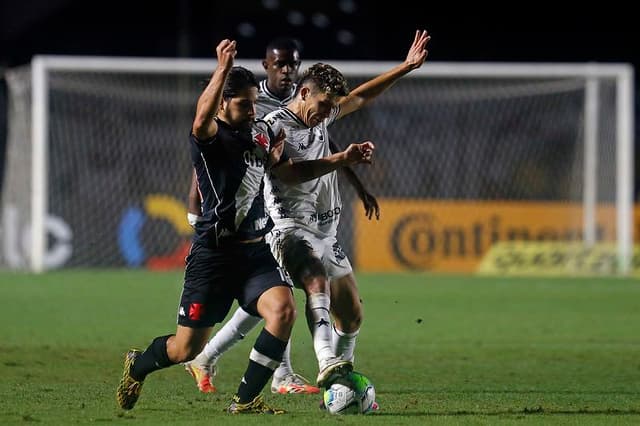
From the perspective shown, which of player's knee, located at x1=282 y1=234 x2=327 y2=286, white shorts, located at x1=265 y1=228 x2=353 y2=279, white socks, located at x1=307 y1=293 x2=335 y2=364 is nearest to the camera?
white socks, located at x1=307 y1=293 x2=335 y2=364

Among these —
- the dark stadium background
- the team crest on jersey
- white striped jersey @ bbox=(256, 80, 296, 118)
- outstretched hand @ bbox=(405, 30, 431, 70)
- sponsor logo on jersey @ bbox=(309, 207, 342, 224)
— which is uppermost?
the dark stadium background

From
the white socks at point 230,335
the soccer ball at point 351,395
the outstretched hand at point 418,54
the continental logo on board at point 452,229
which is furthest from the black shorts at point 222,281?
the continental logo on board at point 452,229

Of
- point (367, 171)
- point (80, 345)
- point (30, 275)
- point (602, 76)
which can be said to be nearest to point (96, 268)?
point (30, 275)

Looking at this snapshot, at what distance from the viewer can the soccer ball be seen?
6.55 m

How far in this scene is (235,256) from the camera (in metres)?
6.70

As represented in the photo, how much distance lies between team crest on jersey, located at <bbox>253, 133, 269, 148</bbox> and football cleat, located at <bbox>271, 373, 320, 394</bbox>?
1930 millimetres

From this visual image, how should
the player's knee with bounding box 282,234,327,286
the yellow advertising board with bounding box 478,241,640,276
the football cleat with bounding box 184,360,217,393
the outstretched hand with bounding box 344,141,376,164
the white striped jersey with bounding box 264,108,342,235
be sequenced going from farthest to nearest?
1. the yellow advertising board with bounding box 478,241,640,276
2. the football cleat with bounding box 184,360,217,393
3. the white striped jersey with bounding box 264,108,342,235
4. the player's knee with bounding box 282,234,327,286
5. the outstretched hand with bounding box 344,141,376,164

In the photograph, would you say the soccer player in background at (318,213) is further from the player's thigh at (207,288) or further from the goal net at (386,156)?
the goal net at (386,156)

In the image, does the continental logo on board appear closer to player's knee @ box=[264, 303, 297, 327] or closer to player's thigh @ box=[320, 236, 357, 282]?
player's thigh @ box=[320, 236, 357, 282]

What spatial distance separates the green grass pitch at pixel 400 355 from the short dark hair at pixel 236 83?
177 centimetres

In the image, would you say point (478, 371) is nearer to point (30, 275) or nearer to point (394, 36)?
point (30, 275)

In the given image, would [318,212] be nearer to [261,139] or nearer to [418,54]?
[261,139]

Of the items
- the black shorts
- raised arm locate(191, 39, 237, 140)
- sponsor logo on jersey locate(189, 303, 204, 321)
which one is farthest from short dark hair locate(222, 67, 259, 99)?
sponsor logo on jersey locate(189, 303, 204, 321)

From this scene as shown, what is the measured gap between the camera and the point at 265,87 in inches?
339
